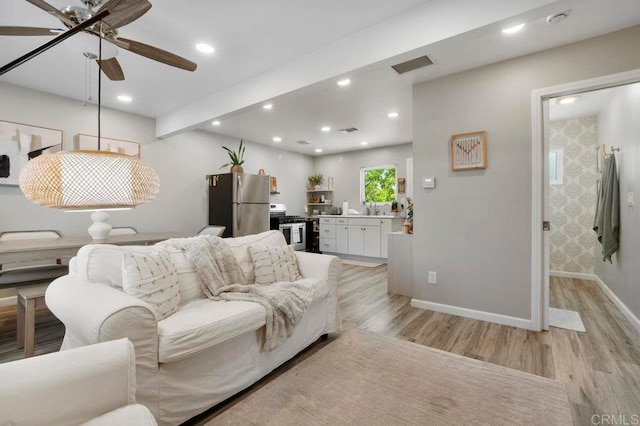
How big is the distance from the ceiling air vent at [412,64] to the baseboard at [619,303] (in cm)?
293

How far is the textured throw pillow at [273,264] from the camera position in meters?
2.33

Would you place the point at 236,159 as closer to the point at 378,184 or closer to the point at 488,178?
Answer: the point at 378,184

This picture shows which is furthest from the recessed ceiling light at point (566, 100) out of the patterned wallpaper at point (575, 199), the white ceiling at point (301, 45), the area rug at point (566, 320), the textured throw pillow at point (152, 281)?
the textured throw pillow at point (152, 281)

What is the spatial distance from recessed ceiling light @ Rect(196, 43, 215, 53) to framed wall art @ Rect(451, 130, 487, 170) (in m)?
2.45

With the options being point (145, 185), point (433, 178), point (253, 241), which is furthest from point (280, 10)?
point (433, 178)

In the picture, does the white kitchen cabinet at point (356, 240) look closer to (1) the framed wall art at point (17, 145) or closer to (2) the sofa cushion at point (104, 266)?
(2) the sofa cushion at point (104, 266)

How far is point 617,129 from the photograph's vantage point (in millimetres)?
3264

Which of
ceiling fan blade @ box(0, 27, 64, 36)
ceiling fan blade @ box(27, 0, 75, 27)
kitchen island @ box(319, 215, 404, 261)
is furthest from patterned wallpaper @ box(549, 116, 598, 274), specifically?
ceiling fan blade @ box(0, 27, 64, 36)

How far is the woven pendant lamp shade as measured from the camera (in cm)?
133

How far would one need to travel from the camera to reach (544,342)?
7.70 feet

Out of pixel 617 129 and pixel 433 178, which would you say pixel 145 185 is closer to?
pixel 433 178

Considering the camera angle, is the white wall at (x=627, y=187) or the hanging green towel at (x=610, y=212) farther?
the hanging green towel at (x=610, y=212)

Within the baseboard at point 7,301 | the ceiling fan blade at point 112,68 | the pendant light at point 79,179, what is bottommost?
the baseboard at point 7,301

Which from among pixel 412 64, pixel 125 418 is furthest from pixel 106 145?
pixel 125 418
